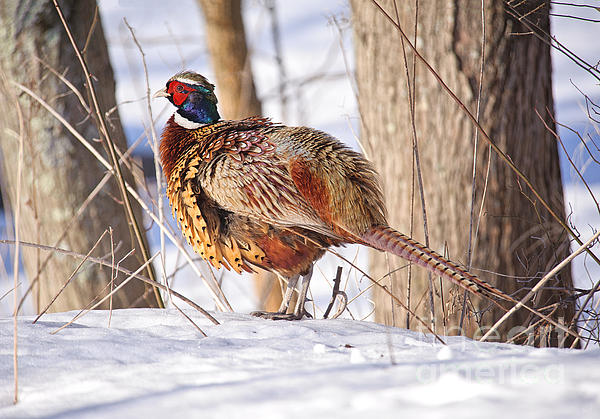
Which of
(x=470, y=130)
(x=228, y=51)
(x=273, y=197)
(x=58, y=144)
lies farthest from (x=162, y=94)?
(x=228, y=51)

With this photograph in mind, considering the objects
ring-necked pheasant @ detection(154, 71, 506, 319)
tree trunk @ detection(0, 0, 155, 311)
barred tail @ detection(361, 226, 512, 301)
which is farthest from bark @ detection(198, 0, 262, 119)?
barred tail @ detection(361, 226, 512, 301)

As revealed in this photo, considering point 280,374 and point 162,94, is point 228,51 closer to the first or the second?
point 162,94

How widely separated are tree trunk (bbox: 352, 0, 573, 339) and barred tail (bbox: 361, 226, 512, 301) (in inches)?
45.9

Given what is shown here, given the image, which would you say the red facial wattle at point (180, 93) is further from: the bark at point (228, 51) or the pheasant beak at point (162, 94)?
the bark at point (228, 51)

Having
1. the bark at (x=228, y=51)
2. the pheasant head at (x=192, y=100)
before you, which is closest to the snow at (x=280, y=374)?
the pheasant head at (x=192, y=100)

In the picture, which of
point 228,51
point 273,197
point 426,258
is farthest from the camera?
point 228,51

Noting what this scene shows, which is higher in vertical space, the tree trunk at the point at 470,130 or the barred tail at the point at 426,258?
the tree trunk at the point at 470,130

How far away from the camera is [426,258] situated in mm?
2166

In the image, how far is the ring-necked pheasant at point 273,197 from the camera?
96.5 inches

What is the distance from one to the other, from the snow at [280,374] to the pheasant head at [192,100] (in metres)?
1.01

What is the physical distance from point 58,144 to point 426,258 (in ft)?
8.08

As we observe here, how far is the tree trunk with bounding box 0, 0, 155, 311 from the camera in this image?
141 inches

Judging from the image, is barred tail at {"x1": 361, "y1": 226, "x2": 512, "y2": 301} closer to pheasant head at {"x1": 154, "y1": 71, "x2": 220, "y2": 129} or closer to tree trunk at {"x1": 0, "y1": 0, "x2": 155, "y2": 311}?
pheasant head at {"x1": 154, "y1": 71, "x2": 220, "y2": 129}

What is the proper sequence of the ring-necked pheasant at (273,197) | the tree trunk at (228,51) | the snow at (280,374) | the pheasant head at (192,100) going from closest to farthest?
the snow at (280,374)
the ring-necked pheasant at (273,197)
the pheasant head at (192,100)
the tree trunk at (228,51)
